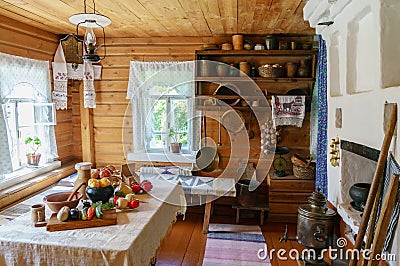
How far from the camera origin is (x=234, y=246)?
3238mm

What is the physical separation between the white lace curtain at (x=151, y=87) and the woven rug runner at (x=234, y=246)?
3.58 feet

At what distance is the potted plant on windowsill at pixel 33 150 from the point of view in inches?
137

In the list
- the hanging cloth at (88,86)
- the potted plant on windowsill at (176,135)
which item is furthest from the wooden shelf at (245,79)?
the hanging cloth at (88,86)

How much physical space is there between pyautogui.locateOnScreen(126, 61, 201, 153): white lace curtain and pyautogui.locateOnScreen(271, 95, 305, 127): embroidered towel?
94 centimetres

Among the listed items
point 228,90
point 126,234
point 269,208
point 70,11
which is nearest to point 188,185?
point 269,208

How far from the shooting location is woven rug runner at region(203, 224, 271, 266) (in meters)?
2.95

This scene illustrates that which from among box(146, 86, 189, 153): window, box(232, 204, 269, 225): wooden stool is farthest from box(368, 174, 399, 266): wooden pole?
box(146, 86, 189, 153): window

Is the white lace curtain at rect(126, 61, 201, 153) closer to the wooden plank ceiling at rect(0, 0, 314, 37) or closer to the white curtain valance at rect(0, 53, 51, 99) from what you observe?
the wooden plank ceiling at rect(0, 0, 314, 37)

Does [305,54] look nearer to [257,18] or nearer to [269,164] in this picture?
[257,18]

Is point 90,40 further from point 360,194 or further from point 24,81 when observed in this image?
point 360,194

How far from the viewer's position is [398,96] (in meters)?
1.47

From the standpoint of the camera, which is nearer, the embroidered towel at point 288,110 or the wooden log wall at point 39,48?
the wooden log wall at point 39,48

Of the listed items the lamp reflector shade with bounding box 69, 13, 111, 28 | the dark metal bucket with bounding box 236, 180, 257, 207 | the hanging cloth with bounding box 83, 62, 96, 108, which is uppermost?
the lamp reflector shade with bounding box 69, 13, 111, 28

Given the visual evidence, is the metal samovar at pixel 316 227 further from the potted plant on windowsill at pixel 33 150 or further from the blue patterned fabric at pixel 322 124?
the potted plant on windowsill at pixel 33 150
